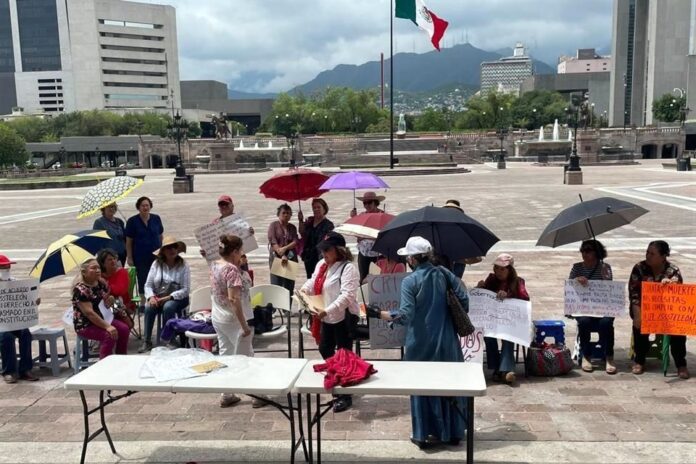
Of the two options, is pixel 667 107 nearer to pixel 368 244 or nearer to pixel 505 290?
pixel 368 244

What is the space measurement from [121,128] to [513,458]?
121384mm

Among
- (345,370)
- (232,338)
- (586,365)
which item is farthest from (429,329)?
(586,365)

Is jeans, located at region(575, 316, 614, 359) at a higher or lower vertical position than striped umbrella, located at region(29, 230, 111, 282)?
lower

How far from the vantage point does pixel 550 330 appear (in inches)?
267

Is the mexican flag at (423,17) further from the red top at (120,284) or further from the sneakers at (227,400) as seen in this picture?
the sneakers at (227,400)

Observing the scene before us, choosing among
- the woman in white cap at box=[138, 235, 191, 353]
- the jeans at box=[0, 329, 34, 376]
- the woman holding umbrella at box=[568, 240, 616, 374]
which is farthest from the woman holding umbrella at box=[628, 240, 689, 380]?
the jeans at box=[0, 329, 34, 376]

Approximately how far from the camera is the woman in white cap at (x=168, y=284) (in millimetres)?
7164

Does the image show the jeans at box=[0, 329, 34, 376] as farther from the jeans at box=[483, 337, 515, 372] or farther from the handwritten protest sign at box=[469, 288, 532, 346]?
the jeans at box=[483, 337, 515, 372]

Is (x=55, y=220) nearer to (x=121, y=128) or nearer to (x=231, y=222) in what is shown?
(x=231, y=222)

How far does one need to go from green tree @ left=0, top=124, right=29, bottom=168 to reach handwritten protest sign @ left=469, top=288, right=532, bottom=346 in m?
83.4

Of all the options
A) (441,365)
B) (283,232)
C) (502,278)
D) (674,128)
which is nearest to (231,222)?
(283,232)

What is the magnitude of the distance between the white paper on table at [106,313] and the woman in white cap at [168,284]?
769 millimetres

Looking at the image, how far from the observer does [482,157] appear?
256 ft

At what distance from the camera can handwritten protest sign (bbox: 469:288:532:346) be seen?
621 cm
